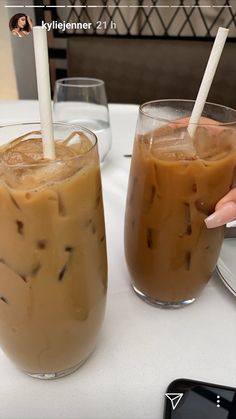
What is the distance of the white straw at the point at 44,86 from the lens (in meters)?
0.28

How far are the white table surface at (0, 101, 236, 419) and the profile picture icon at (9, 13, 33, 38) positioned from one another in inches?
17.6

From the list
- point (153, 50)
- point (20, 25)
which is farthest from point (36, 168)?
point (153, 50)

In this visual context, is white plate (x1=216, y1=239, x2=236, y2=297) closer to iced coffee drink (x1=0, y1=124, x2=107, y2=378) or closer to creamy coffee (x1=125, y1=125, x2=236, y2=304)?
creamy coffee (x1=125, y1=125, x2=236, y2=304)

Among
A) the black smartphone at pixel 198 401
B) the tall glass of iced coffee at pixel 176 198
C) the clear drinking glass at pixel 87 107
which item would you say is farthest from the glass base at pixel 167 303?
the clear drinking glass at pixel 87 107

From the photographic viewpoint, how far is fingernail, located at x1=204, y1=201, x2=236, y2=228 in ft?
1.24

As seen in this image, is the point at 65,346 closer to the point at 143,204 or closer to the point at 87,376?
the point at 87,376

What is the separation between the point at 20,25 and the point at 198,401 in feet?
2.08

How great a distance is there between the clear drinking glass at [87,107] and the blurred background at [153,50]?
512 mm

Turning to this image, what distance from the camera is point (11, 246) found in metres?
0.31

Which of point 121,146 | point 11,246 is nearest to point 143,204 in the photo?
point 11,246

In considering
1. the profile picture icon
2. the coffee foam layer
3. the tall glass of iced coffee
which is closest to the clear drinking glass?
the profile picture icon

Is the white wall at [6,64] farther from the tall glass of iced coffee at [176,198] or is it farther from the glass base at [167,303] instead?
the glass base at [167,303]

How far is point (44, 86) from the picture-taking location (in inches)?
11.5

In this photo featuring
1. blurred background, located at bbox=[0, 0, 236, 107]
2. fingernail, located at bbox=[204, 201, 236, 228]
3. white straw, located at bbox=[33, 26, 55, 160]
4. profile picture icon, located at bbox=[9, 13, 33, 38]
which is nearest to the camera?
white straw, located at bbox=[33, 26, 55, 160]
